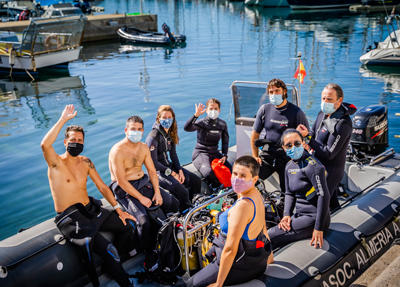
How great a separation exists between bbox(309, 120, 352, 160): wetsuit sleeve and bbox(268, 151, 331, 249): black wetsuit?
19.7 inches

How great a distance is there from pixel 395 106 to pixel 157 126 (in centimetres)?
1061

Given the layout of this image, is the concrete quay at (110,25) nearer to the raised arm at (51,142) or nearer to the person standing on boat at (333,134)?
the raised arm at (51,142)

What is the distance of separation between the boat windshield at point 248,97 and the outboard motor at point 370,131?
1.63 meters

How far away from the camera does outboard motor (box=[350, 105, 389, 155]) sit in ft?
19.2

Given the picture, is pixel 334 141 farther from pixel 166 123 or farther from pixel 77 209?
pixel 77 209

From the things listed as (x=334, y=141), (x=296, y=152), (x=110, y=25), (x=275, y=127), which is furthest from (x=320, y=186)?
(x=110, y=25)

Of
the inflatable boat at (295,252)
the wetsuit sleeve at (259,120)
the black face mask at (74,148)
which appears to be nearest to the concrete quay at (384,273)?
the inflatable boat at (295,252)

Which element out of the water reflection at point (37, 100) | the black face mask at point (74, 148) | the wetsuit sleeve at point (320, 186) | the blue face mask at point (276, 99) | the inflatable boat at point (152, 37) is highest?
the blue face mask at point (276, 99)

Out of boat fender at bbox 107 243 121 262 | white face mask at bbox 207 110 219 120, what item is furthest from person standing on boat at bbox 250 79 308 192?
boat fender at bbox 107 243 121 262

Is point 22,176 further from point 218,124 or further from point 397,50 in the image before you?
point 397,50

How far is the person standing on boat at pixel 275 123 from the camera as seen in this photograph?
4586 mm

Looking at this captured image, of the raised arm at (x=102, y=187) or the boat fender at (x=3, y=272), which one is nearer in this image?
the boat fender at (x=3, y=272)

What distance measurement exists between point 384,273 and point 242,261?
4.61 ft

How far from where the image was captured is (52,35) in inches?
729
